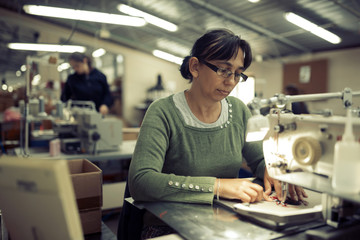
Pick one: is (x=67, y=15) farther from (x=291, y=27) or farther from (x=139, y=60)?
(x=139, y=60)

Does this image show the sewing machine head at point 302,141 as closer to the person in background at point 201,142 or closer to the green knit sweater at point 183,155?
the person in background at point 201,142

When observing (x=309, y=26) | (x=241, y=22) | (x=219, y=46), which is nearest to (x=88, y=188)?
(x=219, y=46)

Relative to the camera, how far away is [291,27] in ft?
21.0

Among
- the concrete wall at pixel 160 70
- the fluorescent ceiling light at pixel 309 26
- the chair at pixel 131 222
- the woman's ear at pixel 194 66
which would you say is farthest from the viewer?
the concrete wall at pixel 160 70

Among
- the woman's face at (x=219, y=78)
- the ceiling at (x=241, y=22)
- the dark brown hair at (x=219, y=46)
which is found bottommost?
the woman's face at (x=219, y=78)

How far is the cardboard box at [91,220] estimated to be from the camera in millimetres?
1312

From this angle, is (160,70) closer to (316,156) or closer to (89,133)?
(89,133)

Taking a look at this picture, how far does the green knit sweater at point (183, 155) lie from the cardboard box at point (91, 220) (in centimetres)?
37

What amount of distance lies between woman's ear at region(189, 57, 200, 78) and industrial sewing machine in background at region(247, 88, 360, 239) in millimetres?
411

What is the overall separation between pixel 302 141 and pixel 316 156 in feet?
0.22

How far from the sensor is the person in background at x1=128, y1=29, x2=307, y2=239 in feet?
3.43

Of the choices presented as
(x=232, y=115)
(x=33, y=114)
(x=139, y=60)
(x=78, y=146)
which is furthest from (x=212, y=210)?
(x=139, y=60)

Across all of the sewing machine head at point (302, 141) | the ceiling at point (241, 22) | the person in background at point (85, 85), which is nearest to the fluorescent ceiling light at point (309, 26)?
the ceiling at point (241, 22)

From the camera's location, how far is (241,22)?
21.0ft
